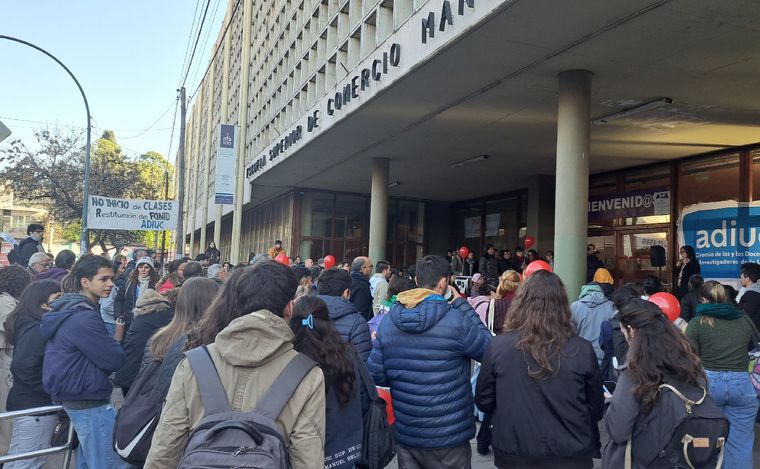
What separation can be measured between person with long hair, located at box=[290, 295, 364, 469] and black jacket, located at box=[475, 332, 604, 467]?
91 cm

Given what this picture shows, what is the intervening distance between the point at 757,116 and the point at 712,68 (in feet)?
10.6

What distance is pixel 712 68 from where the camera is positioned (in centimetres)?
821

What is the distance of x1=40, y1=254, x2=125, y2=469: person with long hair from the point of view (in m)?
3.65

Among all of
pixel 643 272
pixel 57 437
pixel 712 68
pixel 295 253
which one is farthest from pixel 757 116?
pixel 295 253

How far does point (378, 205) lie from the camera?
54.8 feet

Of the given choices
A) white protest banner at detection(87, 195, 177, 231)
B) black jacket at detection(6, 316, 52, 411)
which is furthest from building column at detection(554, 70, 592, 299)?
white protest banner at detection(87, 195, 177, 231)

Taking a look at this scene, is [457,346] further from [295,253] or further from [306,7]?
[295,253]

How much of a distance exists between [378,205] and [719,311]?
12.4 metres

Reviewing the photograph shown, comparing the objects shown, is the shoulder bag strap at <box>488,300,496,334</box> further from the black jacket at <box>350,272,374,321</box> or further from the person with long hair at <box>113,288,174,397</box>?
the person with long hair at <box>113,288,174,397</box>

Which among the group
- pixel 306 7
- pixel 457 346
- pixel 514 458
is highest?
pixel 306 7

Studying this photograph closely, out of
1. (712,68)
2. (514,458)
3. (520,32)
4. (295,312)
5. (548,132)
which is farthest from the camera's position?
(548,132)

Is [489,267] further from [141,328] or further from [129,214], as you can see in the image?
[141,328]

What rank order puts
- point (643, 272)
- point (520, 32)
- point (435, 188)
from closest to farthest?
1. point (520, 32)
2. point (643, 272)
3. point (435, 188)

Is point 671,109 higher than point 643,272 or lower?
higher
